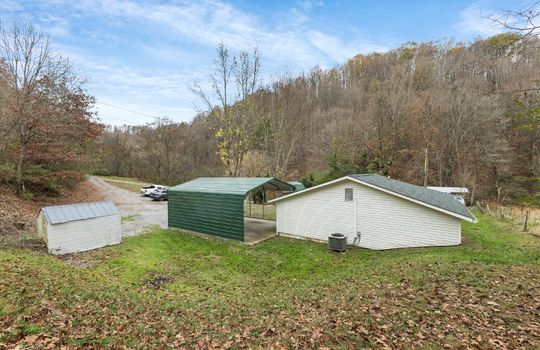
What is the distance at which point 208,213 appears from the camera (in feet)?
45.0

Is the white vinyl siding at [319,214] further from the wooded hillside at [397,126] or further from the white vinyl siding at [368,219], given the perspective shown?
the wooded hillside at [397,126]

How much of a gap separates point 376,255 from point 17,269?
10.9m

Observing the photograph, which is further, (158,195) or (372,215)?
(158,195)

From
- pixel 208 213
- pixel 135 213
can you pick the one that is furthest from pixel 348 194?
pixel 135 213

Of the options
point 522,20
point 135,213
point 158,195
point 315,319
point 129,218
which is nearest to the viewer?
point 522,20

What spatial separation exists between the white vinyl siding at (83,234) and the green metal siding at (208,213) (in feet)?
11.1

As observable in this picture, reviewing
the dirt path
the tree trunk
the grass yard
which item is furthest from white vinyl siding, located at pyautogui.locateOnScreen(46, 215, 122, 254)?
the tree trunk

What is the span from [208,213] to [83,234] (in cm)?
524

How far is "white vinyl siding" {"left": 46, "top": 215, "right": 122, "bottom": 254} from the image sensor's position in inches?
397

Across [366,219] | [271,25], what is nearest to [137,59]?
[271,25]

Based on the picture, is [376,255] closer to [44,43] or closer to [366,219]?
[366,219]

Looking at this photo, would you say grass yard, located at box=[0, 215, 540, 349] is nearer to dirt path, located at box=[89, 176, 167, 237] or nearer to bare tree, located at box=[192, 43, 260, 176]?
dirt path, located at box=[89, 176, 167, 237]

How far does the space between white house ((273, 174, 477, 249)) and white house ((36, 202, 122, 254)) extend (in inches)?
305

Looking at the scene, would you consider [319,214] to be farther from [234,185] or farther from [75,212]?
[75,212]
